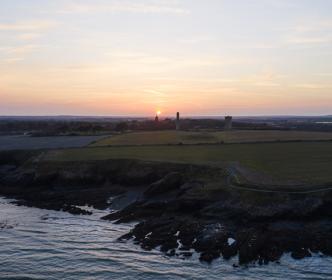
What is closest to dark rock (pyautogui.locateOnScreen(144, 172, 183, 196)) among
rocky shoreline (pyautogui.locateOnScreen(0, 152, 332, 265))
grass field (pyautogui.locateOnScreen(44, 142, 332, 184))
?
rocky shoreline (pyautogui.locateOnScreen(0, 152, 332, 265))

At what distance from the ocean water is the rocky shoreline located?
93cm

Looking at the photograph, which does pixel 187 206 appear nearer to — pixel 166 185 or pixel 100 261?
pixel 166 185

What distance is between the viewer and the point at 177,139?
65.2 m

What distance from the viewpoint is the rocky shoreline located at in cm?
2562

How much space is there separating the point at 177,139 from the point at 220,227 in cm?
3730

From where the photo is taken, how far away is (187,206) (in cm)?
3291

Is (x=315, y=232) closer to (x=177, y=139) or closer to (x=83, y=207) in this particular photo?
(x=83, y=207)

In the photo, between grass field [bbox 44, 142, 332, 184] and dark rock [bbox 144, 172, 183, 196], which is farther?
dark rock [bbox 144, 172, 183, 196]

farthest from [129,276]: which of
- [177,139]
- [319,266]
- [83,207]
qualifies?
[177,139]

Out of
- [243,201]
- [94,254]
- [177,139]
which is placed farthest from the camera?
[177,139]

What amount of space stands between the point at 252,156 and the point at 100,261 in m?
24.6

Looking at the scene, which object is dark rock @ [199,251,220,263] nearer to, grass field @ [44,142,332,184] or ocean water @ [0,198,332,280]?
ocean water @ [0,198,332,280]

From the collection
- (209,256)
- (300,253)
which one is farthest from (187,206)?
(300,253)

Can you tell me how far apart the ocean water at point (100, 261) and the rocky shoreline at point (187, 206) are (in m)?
0.93
